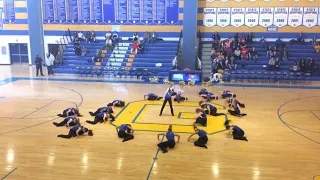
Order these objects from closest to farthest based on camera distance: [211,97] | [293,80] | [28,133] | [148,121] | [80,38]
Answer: [28,133], [148,121], [211,97], [293,80], [80,38]

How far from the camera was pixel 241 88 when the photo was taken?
775 inches

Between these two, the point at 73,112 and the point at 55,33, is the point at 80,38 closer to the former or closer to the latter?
the point at 55,33

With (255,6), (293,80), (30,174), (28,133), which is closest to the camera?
(30,174)

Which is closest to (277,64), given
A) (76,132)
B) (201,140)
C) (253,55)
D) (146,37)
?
(253,55)

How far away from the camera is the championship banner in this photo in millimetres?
25578

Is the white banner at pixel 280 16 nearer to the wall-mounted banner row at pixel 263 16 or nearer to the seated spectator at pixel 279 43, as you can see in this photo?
the wall-mounted banner row at pixel 263 16

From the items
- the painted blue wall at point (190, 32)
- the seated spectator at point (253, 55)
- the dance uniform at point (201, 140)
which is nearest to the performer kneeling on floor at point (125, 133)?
the dance uniform at point (201, 140)

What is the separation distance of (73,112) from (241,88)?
10.9 meters

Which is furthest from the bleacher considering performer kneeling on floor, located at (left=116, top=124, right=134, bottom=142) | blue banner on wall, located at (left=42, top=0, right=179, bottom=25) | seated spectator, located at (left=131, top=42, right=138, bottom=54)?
performer kneeling on floor, located at (left=116, top=124, right=134, bottom=142)

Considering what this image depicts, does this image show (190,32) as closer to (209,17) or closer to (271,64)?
(209,17)

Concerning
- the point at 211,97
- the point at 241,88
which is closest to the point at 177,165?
the point at 211,97

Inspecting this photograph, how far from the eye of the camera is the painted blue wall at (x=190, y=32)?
79.7ft

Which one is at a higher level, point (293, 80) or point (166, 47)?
point (166, 47)

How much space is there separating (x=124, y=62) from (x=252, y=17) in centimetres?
1104
